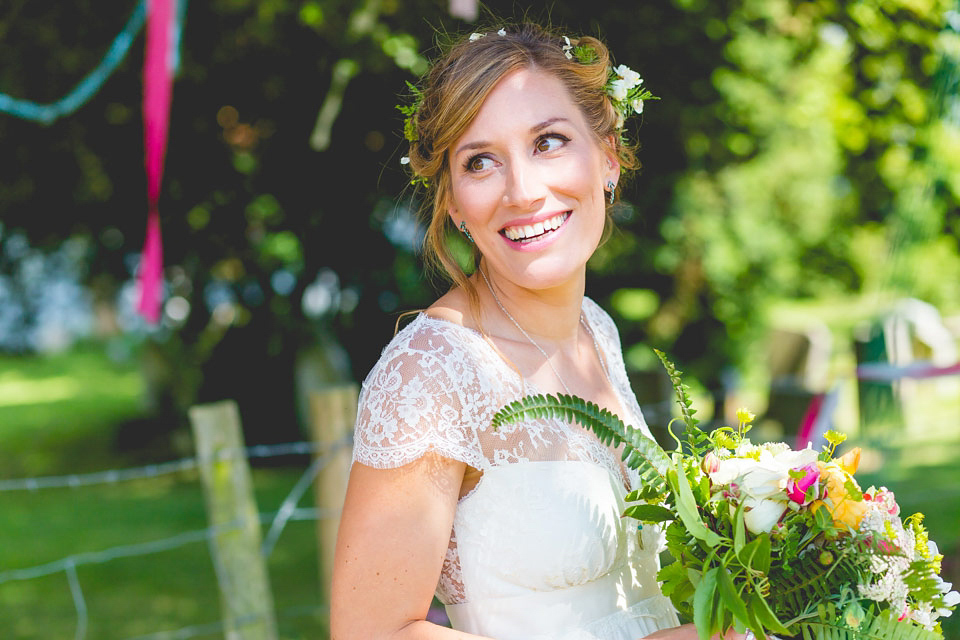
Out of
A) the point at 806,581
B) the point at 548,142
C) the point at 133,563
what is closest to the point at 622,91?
the point at 548,142

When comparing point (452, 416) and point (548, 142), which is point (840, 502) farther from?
point (548, 142)

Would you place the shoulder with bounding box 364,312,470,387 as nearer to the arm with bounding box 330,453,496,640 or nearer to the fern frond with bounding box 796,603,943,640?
the arm with bounding box 330,453,496,640

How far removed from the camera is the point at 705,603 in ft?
5.55

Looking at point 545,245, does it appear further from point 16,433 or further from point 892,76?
point 16,433

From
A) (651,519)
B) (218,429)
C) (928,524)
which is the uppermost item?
(218,429)

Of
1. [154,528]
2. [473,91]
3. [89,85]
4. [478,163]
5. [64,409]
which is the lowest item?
[154,528]

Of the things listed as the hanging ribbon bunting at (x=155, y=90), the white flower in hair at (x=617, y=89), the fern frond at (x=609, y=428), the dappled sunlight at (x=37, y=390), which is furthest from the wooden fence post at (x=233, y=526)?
the dappled sunlight at (x=37, y=390)

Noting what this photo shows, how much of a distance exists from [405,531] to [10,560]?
8.50 metres

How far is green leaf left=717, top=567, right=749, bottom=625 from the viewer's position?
1.65m

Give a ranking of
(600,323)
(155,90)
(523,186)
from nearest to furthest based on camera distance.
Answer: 1. (523,186)
2. (600,323)
3. (155,90)

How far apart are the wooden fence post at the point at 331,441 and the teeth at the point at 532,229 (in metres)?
2.18

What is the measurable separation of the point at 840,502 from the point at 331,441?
2.74 meters

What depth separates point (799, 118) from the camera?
10.0 metres

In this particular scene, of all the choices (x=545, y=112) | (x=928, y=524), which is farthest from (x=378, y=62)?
(x=928, y=524)
